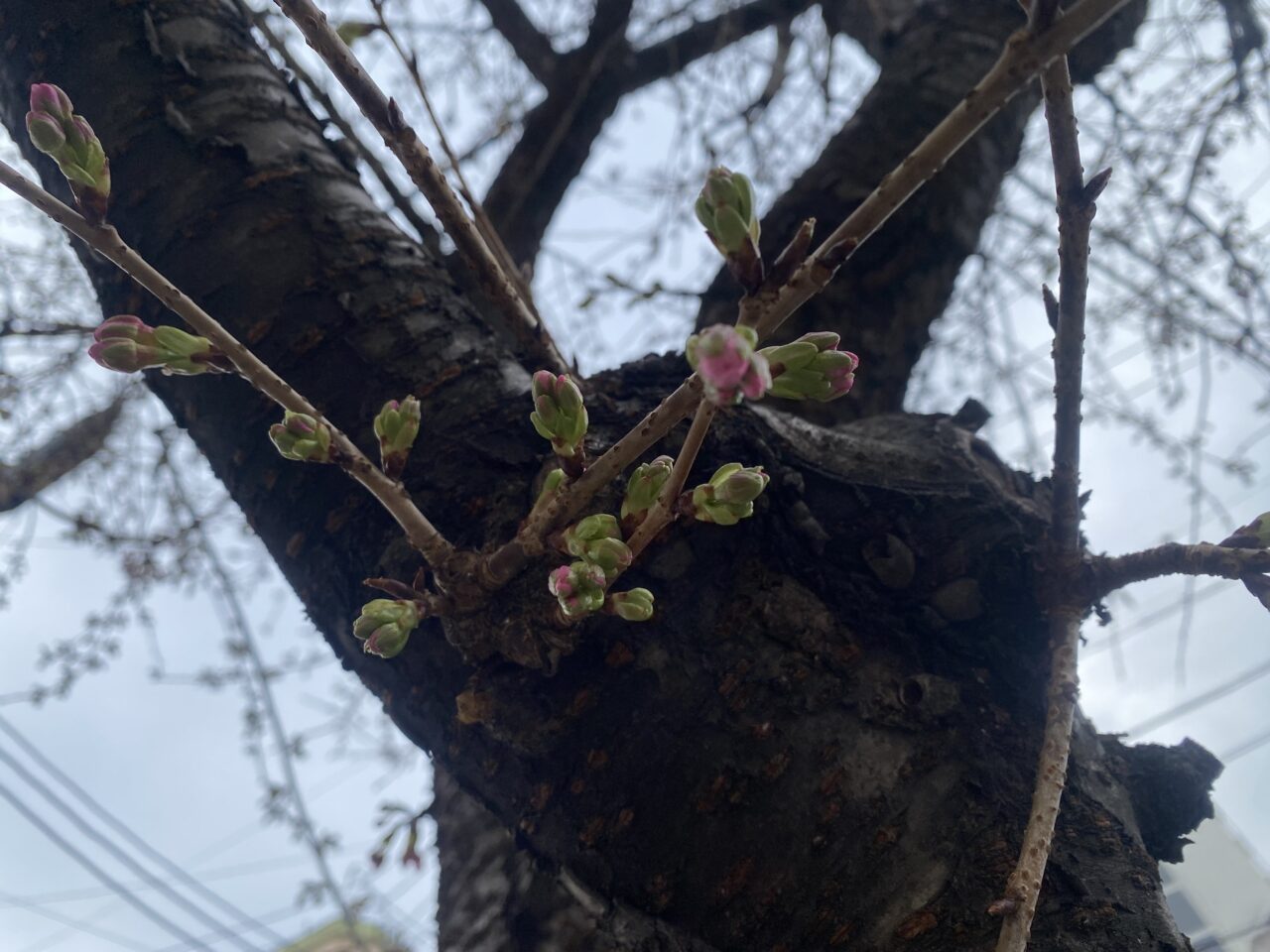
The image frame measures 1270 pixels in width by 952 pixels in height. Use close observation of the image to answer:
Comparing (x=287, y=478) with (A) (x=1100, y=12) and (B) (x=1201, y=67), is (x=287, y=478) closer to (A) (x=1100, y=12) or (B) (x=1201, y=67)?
(A) (x=1100, y=12)

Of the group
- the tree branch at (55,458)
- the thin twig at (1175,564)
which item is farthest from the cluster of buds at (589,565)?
the tree branch at (55,458)

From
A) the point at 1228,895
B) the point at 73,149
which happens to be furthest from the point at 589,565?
the point at 1228,895

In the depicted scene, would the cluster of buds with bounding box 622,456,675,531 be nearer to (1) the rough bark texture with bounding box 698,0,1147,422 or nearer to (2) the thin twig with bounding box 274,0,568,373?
(2) the thin twig with bounding box 274,0,568,373

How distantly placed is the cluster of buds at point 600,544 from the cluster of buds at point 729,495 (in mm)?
72

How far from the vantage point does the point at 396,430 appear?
76 centimetres

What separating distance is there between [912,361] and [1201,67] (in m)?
1.23

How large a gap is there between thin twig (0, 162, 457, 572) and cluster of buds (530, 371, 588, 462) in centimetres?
14

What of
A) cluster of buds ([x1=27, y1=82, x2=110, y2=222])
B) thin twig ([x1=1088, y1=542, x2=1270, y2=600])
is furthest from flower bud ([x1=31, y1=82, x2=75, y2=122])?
thin twig ([x1=1088, y1=542, x2=1270, y2=600])

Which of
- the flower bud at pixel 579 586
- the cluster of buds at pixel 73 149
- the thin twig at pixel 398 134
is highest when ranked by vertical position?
the cluster of buds at pixel 73 149

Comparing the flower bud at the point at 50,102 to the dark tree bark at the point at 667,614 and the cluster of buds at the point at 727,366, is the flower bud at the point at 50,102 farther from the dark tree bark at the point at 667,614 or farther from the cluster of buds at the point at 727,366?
the cluster of buds at the point at 727,366

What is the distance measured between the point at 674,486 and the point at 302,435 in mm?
308

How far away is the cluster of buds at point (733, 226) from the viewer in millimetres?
553

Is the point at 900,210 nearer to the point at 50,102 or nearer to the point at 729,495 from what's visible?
the point at 729,495

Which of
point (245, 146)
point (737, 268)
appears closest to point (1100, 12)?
point (737, 268)
